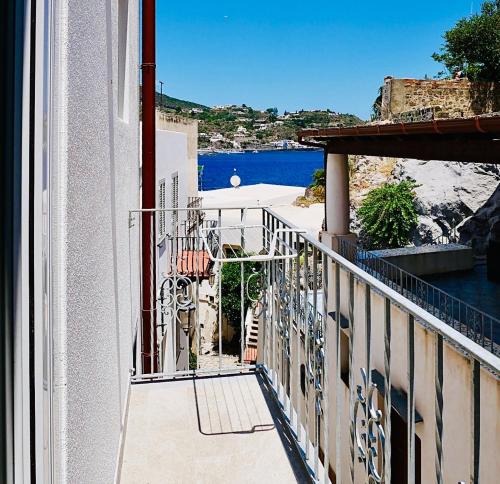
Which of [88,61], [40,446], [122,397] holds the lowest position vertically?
[122,397]

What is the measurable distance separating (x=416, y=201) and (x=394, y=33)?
42299mm

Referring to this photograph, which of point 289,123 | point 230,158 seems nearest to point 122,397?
point 289,123

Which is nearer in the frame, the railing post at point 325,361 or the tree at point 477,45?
the railing post at point 325,361

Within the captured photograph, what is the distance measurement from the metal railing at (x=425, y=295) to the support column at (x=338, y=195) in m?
0.56

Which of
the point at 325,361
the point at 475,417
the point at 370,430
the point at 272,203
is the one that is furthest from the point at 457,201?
the point at 475,417

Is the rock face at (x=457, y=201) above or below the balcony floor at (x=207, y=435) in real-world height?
above

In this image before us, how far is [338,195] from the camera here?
31.9 feet

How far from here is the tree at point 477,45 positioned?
18.2 meters

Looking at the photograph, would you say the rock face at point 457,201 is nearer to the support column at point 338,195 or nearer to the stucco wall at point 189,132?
the support column at point 338,195

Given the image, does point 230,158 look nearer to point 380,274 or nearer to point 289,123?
point 289,123

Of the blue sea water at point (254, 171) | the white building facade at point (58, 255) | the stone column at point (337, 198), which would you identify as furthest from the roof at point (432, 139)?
the blue sea water at point (254, 171)

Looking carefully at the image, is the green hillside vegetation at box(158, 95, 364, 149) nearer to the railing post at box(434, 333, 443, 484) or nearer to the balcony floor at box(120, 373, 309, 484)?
the balcony floor at box(120, 373, 309, 484)

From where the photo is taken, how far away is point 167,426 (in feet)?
8.93

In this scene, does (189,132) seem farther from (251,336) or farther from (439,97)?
(439,97)
